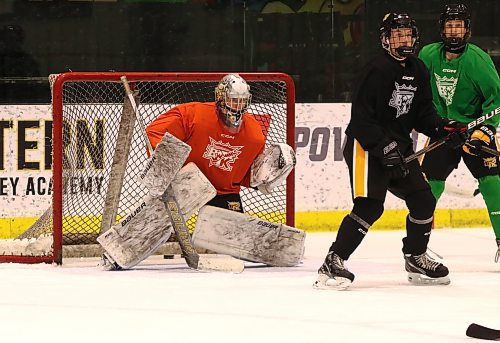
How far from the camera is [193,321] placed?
440 centimetres

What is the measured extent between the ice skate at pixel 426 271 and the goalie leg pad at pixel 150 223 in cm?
94

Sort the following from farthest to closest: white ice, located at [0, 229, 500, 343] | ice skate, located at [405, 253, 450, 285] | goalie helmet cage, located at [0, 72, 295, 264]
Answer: goalie helmet cage, located at [0, 72, 295, 264] < ice skate, located at [405, 253, 450, 285] < white ice, located at [0, 229, 500, 343]

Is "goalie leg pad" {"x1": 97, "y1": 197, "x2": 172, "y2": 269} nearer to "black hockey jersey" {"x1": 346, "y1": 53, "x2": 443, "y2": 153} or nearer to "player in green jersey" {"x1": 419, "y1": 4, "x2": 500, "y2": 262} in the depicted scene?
"black hockey jersey" {"x1": 346, "y1": 53, "x2": 443, "y2": 153}

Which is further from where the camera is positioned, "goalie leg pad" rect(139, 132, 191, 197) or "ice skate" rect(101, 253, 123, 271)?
"ice skate" rect(101, 253, 123, 271)

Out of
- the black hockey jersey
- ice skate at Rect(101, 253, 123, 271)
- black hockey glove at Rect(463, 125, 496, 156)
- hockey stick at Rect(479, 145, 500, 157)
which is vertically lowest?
ice skate at Rect(101, 253, 123, 271)

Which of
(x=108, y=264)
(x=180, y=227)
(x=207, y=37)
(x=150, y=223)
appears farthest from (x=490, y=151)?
(x=207, y=37)

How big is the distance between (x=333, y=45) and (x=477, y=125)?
7.50 feet

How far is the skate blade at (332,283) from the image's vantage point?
5.20 meters

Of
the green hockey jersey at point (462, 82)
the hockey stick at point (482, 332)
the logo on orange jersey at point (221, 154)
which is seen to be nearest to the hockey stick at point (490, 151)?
the green hockey jersey at point (462, 82)

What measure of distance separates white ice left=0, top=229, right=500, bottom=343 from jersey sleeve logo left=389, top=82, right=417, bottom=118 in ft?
2.20

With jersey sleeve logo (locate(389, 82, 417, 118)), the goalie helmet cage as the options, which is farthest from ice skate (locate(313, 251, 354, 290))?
the goalie helmet cage

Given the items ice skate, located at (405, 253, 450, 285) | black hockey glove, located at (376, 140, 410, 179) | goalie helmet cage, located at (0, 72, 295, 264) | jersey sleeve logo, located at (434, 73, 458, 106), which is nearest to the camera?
black hockey glove, located at (376, 140, 410, 179)

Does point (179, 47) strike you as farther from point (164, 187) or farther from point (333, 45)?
point (164, 187)

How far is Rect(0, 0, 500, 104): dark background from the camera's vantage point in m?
A: 7.45
